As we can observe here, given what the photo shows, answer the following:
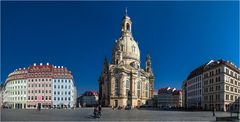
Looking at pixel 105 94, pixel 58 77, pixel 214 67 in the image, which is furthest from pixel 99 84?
pixel 214 67

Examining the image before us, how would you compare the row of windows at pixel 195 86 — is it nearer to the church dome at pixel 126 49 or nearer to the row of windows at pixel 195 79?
the row of windows at pixel 195 79

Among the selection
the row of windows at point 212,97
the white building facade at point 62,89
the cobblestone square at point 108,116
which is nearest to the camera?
the cobblestone square at point 108,116

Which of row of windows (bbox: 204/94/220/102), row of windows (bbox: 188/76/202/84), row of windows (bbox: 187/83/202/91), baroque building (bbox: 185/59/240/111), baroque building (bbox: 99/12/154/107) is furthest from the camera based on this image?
baroque building (bbox: 99/12/154/107)

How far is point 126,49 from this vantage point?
156m

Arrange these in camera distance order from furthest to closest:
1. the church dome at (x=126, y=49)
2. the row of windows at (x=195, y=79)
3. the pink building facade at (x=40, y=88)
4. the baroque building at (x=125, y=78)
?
the church dome at (x=126, y=49) < the baroque building at (x=125, y=78) < the pink building facade at (x=40, y=88) < the row of windows at (x=195, y=79)

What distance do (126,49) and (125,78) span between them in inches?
612

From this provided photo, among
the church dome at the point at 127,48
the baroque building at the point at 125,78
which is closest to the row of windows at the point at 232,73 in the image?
the baroque building at the point at 125,78

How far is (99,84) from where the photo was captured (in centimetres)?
16750

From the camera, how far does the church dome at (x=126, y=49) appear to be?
150238 mm

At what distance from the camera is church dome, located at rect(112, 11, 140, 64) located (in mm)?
150238

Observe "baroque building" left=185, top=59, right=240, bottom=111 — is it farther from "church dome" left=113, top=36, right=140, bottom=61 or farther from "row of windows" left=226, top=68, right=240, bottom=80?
"church dome" left=113, top=36, right=140, bottom=61

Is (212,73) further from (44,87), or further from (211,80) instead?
(44,87)

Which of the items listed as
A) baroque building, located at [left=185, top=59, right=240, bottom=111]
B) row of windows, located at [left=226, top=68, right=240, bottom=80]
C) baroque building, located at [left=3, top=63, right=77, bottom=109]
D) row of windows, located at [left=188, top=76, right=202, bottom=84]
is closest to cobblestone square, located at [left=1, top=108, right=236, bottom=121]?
baroque building, located at [left=185, top=59, right=240, bottom=111]

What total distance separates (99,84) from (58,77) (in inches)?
1453
